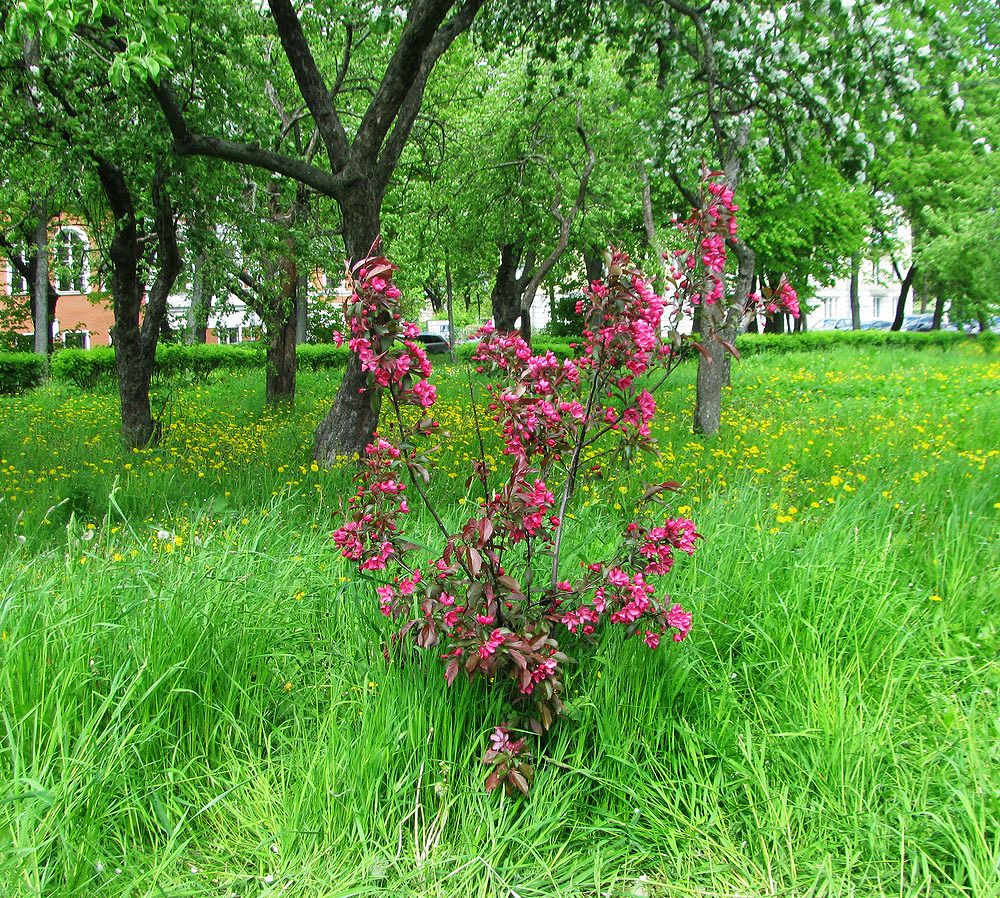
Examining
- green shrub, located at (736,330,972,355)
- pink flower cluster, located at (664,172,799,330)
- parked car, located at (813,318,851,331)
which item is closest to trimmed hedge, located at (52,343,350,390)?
green shrub, located at (736,330,972,355)

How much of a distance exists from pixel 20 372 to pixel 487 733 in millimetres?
18361

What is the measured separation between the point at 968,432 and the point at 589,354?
5.99 metres

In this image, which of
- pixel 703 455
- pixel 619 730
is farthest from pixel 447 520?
pixel 703 455

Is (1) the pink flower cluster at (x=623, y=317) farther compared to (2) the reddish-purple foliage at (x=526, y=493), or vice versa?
(1) the pink flower cluster at (x=623, y=317)

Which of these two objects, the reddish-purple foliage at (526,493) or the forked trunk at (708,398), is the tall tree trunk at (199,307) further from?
the reddish-purple foliage at (526,493)

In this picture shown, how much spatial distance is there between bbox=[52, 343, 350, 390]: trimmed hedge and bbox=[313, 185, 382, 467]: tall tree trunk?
844 cm

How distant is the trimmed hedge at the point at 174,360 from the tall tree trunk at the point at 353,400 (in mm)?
8438

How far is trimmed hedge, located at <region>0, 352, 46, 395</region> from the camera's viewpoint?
16.9 m

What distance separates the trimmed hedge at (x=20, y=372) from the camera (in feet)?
55.5

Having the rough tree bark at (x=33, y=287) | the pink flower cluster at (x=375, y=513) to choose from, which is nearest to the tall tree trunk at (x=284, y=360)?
the pink flower cluster at (x=375, y=513)

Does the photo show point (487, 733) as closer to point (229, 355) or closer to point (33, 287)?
point (229, 355)

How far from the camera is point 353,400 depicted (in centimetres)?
682

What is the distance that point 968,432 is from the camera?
23.2ft

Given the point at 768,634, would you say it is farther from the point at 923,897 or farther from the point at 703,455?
the point at 703,455
